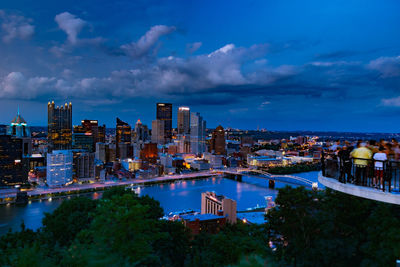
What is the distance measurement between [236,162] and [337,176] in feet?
152

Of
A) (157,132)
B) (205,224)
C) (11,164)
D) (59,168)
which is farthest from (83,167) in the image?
(157,132)

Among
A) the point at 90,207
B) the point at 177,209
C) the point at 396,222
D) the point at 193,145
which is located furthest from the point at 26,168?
the point at 193,145

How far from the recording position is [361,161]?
341 cm

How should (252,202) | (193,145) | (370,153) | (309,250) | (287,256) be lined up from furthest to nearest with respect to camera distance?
(193,145) → (252,202) → (287,256) → (309,250) → (370,153)

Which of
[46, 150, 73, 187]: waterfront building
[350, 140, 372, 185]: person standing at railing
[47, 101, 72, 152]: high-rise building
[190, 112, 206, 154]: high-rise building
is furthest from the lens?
[190, 112, 206, 154]: high-rise building

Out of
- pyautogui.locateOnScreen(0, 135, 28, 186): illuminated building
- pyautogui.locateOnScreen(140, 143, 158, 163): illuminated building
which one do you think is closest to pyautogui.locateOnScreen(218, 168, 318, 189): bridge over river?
pyautogui.locateOnScreen(140, 143, 158, 163): illuminated building

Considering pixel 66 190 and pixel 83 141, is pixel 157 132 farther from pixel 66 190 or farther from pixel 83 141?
pixel 66 190

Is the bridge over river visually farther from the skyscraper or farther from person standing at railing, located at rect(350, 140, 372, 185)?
the skyscraper

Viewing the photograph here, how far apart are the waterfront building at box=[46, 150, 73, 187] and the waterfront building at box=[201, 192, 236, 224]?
1852 centimetres

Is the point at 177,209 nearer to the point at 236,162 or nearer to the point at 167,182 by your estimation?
the point at 167,182

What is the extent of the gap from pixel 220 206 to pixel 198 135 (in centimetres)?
5612

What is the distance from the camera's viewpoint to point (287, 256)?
472cm

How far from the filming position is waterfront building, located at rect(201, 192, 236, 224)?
1438cm

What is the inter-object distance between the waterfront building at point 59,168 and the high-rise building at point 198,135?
38.9 meters
